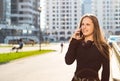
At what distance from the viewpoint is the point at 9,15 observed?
492 ft

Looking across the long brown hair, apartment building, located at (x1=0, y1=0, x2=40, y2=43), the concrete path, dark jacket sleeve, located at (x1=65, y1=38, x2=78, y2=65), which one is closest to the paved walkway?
the concrete path

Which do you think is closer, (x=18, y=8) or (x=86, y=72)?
(x=86, y=72)

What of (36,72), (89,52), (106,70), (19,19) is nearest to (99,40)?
(89,52)

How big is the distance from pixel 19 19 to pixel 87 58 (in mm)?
158822

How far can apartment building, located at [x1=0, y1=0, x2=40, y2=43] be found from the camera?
140 metres

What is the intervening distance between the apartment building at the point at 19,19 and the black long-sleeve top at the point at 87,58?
124 metres

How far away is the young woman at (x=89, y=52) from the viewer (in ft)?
16.6

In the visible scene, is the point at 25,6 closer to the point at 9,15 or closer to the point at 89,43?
the point at 9,15

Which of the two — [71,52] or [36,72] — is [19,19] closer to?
[36,72]

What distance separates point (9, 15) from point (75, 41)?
146m

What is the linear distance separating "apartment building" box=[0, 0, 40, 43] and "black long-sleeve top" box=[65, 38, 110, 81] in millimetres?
123640

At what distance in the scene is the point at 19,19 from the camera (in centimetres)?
16288

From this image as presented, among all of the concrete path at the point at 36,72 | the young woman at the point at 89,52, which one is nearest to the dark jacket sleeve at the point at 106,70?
the young woman at the point at 89,52

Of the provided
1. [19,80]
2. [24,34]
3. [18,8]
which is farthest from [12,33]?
[19,80]
